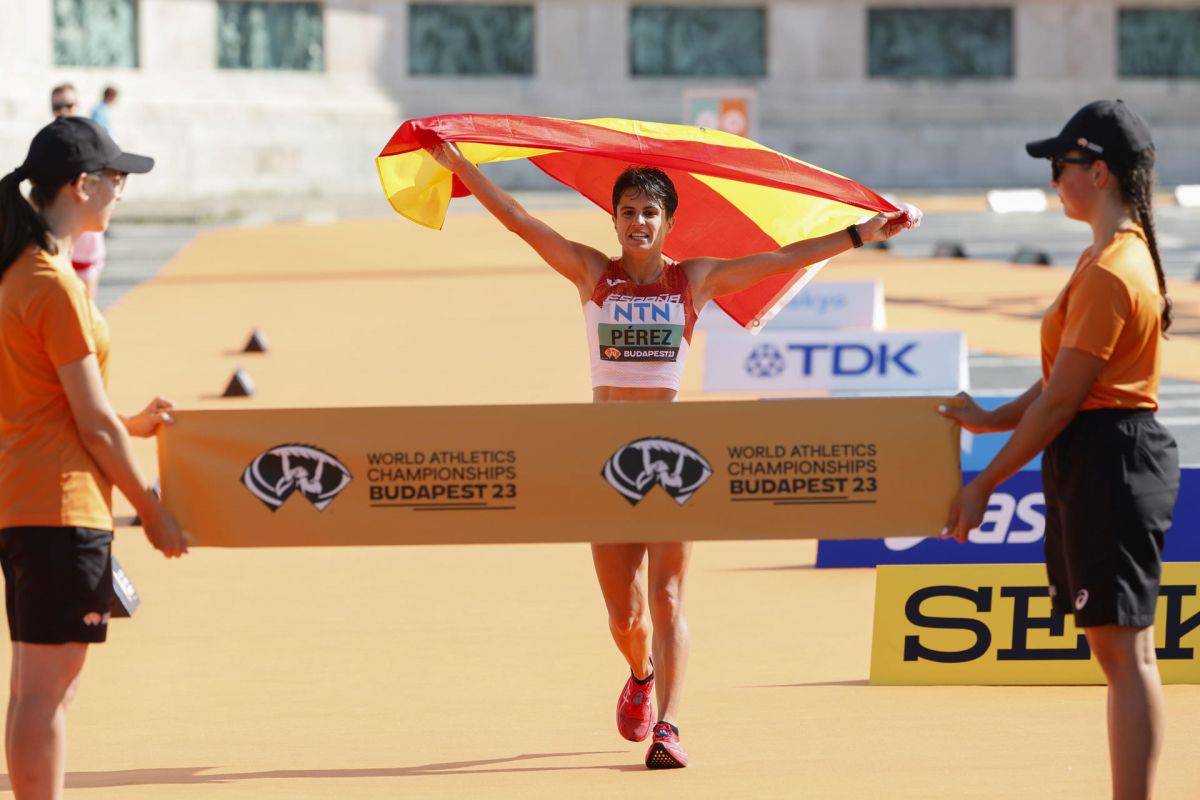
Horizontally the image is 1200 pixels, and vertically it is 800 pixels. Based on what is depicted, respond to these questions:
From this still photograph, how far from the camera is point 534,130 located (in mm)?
6312

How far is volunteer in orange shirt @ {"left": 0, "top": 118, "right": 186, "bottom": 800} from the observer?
4586mm

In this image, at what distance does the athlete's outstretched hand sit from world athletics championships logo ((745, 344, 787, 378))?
729 centimetres

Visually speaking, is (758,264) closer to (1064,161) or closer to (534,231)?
(534,231)

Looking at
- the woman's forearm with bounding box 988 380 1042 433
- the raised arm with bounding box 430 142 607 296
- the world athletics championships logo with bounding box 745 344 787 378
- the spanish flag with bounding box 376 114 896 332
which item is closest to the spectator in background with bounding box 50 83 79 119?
the world athletics championships logo with bounding box 745 344 787 378

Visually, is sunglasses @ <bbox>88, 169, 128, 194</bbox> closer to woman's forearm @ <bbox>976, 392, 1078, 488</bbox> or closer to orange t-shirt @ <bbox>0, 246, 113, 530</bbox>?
orange t-shirt @ <bbox>0, 246, 113, 530</bbox>

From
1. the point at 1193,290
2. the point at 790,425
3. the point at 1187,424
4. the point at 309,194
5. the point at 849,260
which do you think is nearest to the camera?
the point at 790,425

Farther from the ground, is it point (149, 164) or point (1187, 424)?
point (149, 164)

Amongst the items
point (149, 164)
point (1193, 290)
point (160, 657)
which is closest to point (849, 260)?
point (1193, 290)

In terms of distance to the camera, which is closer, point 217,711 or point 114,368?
point 217,711

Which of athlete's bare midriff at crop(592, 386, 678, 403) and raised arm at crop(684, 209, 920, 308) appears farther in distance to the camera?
raised arm at crop(684, 209, 920, 308)

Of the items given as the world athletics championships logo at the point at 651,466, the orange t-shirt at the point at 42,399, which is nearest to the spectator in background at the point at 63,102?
the world athletics championships logo at the point at 651,466

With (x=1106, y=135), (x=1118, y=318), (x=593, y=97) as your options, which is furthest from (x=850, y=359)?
(x=593, y=97)

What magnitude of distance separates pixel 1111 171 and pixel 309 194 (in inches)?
1445

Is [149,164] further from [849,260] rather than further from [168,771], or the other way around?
[849,260]
